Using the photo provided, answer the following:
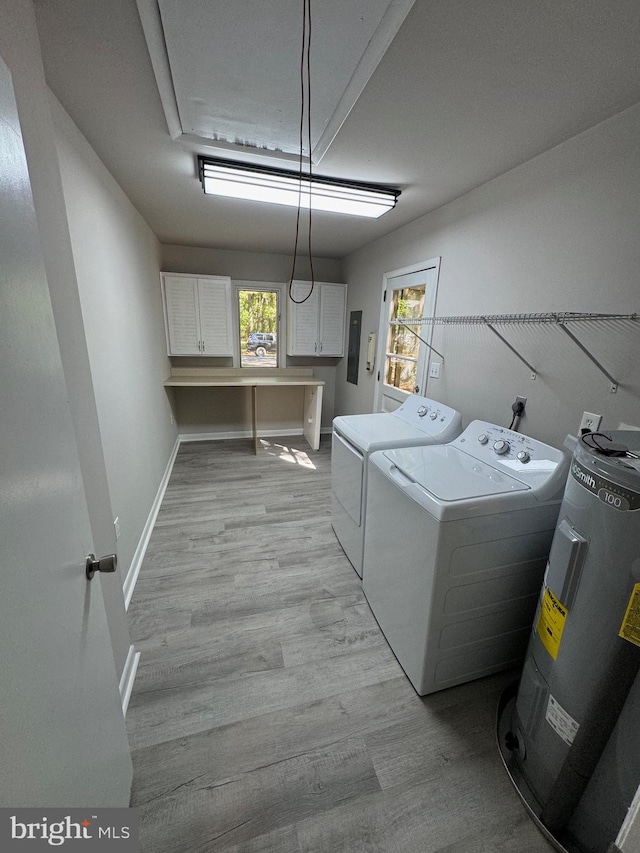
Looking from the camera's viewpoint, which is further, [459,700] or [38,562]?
[459,700]

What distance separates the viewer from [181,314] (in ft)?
12.4

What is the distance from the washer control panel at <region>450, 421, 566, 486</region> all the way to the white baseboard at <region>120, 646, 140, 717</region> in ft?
6.21

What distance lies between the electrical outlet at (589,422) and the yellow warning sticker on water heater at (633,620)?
77cm

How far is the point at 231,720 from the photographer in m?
1.33

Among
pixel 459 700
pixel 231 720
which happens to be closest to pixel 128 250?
pixel 231 720

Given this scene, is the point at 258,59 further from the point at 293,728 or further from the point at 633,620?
the point at 293,728

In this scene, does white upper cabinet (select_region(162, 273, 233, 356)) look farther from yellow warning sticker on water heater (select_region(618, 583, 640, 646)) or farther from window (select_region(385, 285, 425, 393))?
yellow warning sticker on water heater (select_region(618, 583, 640, 646))

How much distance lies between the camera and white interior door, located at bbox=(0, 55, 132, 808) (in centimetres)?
51

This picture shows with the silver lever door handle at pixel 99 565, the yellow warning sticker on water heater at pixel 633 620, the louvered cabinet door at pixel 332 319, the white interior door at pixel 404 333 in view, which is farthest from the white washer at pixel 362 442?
the louvered cabinet door at pixel 332 319

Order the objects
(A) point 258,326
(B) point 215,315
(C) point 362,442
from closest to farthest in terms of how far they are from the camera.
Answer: (C) point 362,442 < (B) point 215,315 < (A) point 258,326

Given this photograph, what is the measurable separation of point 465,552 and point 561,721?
539mm

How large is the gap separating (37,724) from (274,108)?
200cm

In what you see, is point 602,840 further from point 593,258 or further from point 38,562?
point 593,258

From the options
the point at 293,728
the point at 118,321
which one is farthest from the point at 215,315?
the point at 293,728
